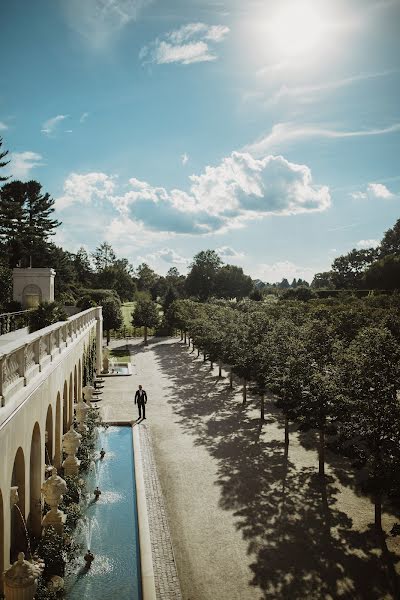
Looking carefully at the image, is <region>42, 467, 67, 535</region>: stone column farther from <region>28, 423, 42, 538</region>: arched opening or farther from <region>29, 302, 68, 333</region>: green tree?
<region>29, 302, 68, 333</region>: green tree

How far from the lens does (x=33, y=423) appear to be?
34.1 feet

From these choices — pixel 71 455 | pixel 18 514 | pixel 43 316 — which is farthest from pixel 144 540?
pixel 43 316

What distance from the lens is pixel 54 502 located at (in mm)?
11070

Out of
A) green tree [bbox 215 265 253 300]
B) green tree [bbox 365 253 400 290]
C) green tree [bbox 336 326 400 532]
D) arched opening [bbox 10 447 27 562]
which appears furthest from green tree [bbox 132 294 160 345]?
green tree [bbox 215 265 253 300]

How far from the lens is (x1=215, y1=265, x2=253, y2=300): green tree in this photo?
4188 inches

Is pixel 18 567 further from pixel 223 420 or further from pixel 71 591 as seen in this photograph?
pixel 223 420

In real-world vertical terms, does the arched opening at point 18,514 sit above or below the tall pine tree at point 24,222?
below

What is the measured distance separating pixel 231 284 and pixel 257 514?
311ft

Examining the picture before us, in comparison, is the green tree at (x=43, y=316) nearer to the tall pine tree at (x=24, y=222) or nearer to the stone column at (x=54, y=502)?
the stone column at (x=54, y=502)

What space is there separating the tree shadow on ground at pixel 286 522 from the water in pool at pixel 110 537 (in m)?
2.88

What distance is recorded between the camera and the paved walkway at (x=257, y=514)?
974cm

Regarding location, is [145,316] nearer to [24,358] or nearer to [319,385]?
[319,385]

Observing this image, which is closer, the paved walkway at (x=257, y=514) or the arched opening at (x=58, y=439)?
the paved walkway at (x=257, y=514)

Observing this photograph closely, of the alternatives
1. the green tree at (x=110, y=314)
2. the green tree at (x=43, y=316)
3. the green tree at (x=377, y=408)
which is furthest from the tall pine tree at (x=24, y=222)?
the green tree at (x=377, y=408)
